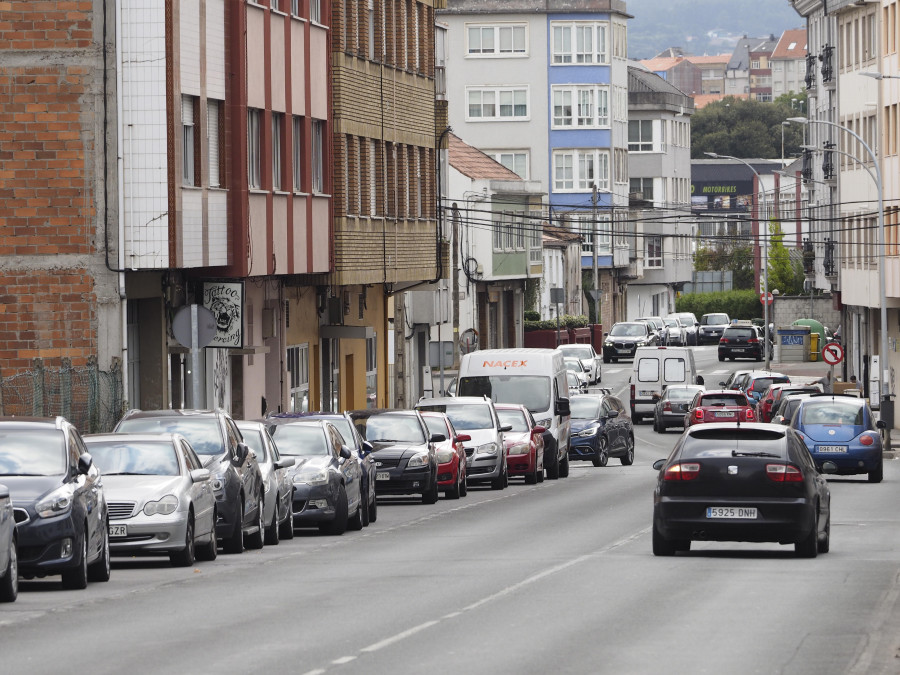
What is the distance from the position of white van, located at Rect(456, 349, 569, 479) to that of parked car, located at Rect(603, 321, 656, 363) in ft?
169

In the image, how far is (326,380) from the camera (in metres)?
46.7

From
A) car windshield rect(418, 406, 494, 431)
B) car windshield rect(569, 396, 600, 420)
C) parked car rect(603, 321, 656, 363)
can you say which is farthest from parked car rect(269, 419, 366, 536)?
parked car rect(603, 321, 656, 363)

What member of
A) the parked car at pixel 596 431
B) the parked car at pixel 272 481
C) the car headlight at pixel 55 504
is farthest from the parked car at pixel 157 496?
the parked car at pixel 596 431

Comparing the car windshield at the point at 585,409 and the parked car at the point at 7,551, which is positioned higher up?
the parked car at the point at 7,551

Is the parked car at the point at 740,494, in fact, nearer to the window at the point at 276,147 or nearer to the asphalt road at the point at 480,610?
the asphalt road at the point at 480,610

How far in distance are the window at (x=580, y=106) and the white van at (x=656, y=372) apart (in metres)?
43.5

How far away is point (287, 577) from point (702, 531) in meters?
4.27

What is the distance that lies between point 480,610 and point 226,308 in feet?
58.9

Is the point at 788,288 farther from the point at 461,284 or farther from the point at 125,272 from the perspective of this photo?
the point at 125,272

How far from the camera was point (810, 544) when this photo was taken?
20.5 m

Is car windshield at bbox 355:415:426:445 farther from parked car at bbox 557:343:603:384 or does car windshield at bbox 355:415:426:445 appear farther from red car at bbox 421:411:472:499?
parked car at bbox 557:343:603:384

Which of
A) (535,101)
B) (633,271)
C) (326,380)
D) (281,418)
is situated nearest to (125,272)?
(281,418)

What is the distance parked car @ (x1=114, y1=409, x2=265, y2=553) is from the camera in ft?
71.2

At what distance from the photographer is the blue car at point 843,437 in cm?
3788
